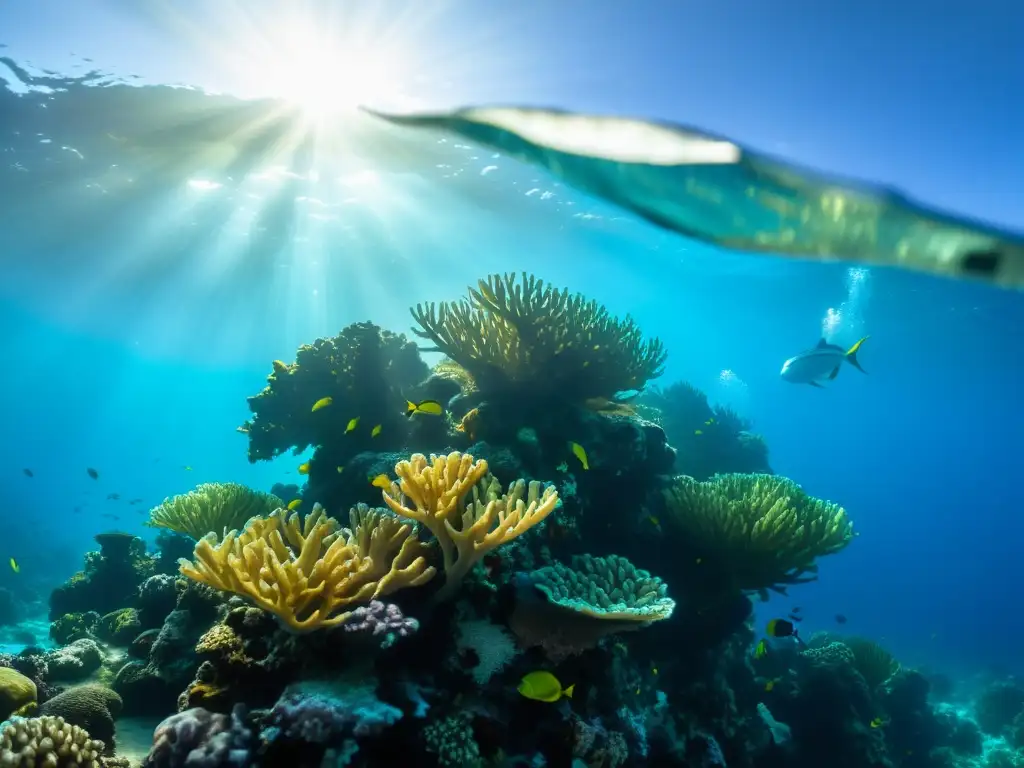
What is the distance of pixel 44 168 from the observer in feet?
63.9

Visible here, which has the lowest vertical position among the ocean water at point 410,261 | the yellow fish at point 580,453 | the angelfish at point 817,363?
the yellow fish at point 580,453

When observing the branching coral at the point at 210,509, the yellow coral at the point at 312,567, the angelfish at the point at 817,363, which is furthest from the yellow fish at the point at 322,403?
the angelfish at the point at 817,363

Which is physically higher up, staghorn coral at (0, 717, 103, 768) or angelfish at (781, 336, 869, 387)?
angelfish at (781, 336, 869, 387)

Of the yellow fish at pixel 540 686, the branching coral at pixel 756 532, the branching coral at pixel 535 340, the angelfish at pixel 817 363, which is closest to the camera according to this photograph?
the yellow fish at pixel 540 686

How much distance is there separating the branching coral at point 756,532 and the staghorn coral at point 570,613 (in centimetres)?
213

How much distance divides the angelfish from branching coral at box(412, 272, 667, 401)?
484 centimetres

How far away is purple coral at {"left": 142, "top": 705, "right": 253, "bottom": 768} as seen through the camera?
276cm

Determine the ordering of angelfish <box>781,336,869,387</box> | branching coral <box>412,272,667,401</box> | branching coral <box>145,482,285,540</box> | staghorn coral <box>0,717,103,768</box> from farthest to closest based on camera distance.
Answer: angelfish <box>781,336,869,387</box> < branching coral <box>412,272,667,401</box> < branching coral <box>145,482,285,540</box> < staghorn coral <box>0,717,103,768</box>

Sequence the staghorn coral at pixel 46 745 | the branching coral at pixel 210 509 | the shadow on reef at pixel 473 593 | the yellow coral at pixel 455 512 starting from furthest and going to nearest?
the branching coral at pixel 210 509, the yellow coral at pixel 455 512, the shadow on reef at pixel 473 593, the staghorn coral at pixel 46 745

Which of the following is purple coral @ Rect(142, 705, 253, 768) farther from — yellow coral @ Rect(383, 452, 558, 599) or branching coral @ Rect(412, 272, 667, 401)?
branching coral @ Rect(412, 272, 667, 401)

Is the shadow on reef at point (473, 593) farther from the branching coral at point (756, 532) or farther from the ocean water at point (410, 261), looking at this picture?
the ocean water at point (410, 261)

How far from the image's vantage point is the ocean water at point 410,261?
3.66 feet

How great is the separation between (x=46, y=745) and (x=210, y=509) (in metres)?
3.40

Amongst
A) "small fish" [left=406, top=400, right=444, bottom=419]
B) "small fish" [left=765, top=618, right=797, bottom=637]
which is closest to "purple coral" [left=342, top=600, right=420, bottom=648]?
"small fish" [left=406, top=400, right=444, bottom=419]
